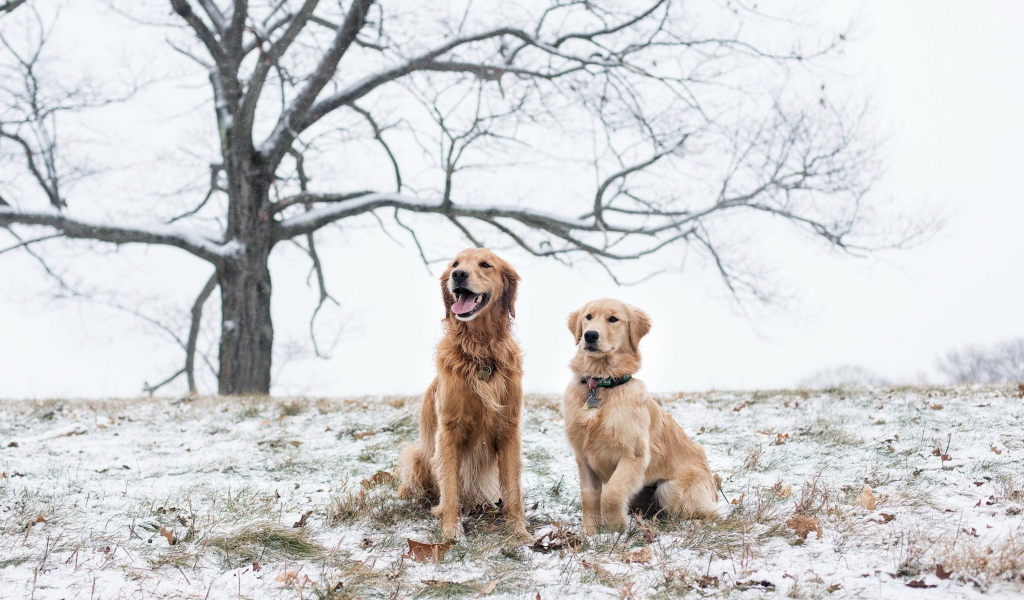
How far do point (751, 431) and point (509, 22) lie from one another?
25.0 ft

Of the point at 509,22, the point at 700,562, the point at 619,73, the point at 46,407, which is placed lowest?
the point at 700,562

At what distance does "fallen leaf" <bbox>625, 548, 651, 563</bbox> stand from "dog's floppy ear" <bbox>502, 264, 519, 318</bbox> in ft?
5.73

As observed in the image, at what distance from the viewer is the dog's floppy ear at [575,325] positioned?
460cm

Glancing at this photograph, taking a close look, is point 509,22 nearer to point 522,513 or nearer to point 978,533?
point 522,513

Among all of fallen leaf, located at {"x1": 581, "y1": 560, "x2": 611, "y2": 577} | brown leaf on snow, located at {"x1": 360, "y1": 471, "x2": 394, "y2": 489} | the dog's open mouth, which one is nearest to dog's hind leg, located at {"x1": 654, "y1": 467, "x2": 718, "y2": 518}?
fallen leaf, located at {"x1": 581, "y1": 560, "x2": 611, "y2": 577}

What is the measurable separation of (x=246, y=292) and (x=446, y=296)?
24.5 ft

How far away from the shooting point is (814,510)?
155 inches

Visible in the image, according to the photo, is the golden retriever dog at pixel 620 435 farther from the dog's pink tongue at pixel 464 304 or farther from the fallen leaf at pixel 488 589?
the fallen leaf at pixel 488 589

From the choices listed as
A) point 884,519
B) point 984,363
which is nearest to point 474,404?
point 884,519

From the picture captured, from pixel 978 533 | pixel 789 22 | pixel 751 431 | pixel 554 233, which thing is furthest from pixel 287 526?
pixel 789 22

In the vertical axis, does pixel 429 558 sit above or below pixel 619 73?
below

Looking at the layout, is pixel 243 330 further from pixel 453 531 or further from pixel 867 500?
pixel 867 500

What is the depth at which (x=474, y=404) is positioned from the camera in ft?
14.1

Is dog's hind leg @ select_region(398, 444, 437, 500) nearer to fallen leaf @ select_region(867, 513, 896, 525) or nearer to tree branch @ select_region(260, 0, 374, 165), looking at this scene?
fallen leaf @ select_region(867, 513, 896, 525)
